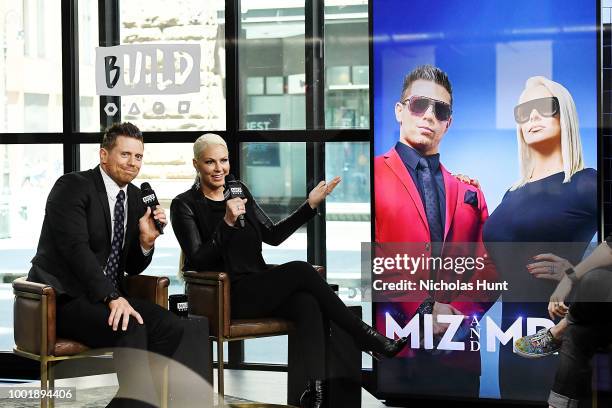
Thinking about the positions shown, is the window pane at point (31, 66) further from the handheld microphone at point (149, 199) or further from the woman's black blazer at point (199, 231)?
the handheld microphone at point (149, 199)

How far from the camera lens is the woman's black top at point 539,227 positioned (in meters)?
4.88

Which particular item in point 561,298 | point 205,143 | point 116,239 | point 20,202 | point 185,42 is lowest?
point 561,298

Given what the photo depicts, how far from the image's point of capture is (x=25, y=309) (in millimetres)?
4320

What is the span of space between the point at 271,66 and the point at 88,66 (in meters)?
1.20

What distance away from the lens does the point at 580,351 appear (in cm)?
445

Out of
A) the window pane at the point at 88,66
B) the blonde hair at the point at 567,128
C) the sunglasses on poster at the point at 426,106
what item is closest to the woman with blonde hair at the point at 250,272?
the sunglasses on poster at the point at 426,106

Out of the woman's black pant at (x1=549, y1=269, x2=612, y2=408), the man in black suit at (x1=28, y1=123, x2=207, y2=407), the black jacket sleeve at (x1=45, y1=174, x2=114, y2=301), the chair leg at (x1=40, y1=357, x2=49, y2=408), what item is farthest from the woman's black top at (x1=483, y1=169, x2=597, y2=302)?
the chair leg at (x1=40, y1=357, x2=49, y2=408)

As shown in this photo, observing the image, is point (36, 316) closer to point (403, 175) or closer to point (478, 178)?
point (403, 175)

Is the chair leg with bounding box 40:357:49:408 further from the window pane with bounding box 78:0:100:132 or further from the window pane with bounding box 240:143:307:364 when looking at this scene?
the window pane with bounding box 78:0:100:132

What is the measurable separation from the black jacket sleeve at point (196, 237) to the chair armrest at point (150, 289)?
0.86ft

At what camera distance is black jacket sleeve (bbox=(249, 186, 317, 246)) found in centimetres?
524

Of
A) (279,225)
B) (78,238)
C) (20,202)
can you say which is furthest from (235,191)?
(20,202)

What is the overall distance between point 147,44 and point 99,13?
402 millimetres

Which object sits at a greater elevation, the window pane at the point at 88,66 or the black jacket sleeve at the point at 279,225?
the window pane at the point at 88,66
